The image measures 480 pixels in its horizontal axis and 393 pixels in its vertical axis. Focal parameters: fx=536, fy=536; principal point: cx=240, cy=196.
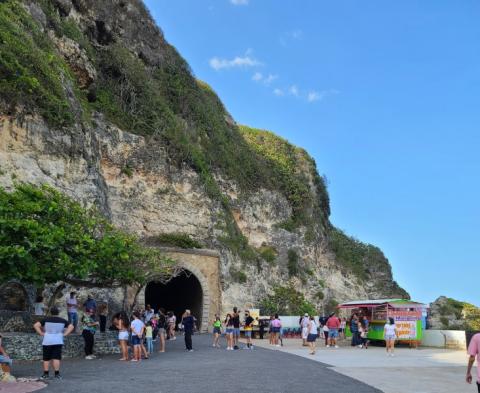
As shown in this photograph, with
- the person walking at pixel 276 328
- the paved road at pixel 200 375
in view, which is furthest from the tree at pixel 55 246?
the person walking at pixel 276 328

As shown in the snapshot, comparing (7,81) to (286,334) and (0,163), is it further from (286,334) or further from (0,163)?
(286,334)

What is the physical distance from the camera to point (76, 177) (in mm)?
24359

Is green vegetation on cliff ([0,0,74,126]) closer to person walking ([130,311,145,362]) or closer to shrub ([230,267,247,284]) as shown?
person walking ([130,311,145,362])

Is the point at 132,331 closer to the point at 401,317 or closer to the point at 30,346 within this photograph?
the point at 30,346

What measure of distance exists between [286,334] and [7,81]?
1900cm

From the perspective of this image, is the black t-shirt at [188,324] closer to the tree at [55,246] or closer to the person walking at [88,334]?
→ the tree at [55,246]

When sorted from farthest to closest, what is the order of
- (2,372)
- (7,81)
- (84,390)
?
(7,81) → (2,372) → (84,390)

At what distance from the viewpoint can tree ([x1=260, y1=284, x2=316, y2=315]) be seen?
34.0 m

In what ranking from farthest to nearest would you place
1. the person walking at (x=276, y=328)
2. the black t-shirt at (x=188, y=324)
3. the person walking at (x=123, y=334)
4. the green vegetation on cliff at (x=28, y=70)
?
1. the person walking at (x=276, y=328)
2. the green vegetation on cliff at (x=28, y=70)
3. the black t-shirt at (x=188, y=324)
4. the person walking at (x=123, y=334)

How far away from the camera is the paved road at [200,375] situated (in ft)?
33.7

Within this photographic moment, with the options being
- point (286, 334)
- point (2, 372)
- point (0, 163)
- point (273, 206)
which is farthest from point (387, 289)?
point (2, 372)

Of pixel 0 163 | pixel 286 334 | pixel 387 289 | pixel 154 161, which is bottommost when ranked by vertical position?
pixel 286 334

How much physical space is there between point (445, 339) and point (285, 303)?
39.9ft

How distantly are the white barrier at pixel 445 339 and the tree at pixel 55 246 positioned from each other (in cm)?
1501
